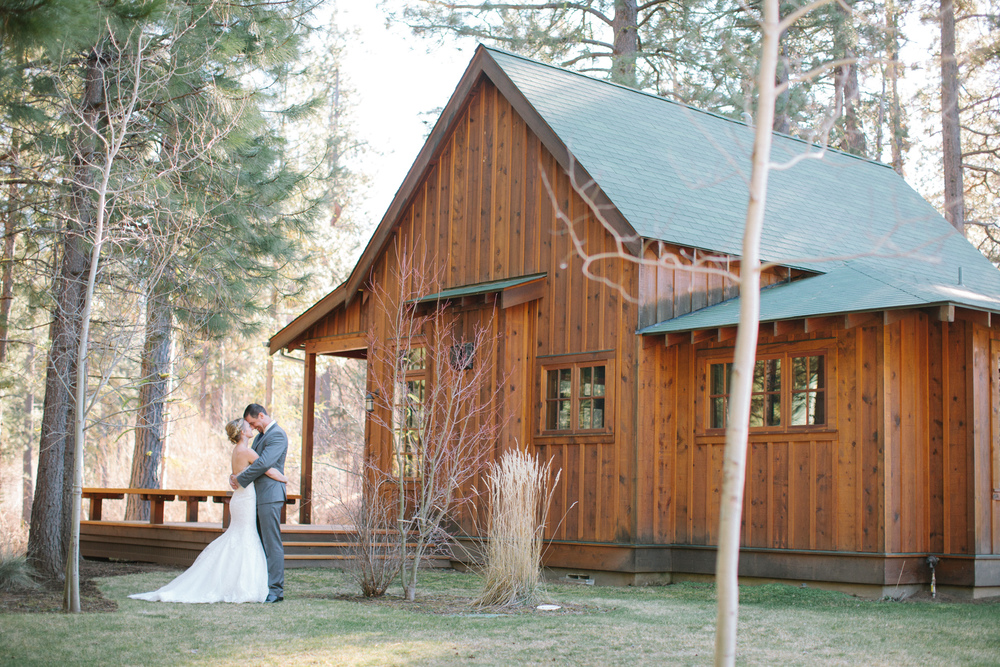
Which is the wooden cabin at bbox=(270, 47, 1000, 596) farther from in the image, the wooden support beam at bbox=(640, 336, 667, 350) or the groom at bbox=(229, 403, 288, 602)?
the groom at bbox=(229, 403, 288, 602)

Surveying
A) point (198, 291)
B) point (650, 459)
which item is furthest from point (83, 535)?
point (650, 459)

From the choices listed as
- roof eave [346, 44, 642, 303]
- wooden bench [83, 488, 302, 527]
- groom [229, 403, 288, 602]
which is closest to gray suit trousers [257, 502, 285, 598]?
groom [229, 403, 288, 602]

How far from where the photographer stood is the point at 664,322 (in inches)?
393

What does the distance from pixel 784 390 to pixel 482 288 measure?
11.8 feet

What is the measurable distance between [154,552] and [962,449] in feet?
29.1

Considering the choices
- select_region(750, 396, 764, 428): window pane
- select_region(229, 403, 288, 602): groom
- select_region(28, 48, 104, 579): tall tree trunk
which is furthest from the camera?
select_region(750, 396, 764, 428): window pane

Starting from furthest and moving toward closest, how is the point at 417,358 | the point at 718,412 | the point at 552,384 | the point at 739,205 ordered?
the point at 417,358, the point at 739,205, the point at 552,384, the point at 718,412

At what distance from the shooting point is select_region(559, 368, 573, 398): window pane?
10.6 meters

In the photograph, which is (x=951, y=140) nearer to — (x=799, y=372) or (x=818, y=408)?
(x=799, y=372)

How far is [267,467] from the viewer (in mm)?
8125

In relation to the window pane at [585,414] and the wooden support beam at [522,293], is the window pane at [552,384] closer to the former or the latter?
the window pane at [585,414]

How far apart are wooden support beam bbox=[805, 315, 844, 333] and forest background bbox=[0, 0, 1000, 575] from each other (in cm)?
182

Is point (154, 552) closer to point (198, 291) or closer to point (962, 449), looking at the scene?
point (198, 291)

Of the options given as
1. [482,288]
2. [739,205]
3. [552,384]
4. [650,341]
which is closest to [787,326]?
[650,341]
